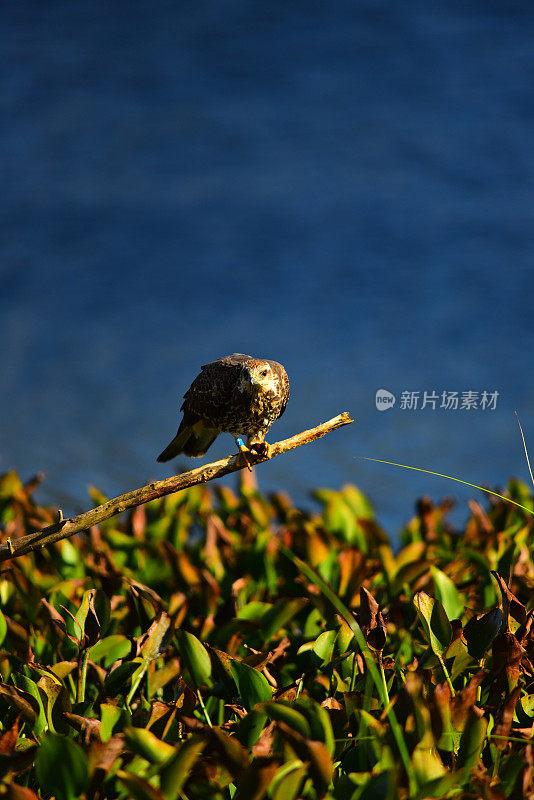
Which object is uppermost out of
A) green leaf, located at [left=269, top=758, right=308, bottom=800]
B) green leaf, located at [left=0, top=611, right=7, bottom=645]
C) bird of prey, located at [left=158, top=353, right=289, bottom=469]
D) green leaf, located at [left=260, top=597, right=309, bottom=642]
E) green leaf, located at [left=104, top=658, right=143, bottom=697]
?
bird of prey, located at [left=158, top=353, right=289, bottom=469]

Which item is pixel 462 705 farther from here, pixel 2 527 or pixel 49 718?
pixel 2 527

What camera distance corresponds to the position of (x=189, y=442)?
3.77m

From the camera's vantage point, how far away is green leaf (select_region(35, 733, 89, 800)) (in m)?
1.87

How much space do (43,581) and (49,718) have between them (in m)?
1.61

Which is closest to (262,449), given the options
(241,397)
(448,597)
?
(241,397)

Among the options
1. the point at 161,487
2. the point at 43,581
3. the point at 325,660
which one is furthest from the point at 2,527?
the point at 325,660

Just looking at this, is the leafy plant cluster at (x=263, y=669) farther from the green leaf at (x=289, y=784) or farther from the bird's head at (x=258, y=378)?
the bird's head at (x=258, y=378)

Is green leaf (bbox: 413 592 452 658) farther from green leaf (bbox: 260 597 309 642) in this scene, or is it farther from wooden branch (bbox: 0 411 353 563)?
wooden branch (bbox: 0 411 353 563)

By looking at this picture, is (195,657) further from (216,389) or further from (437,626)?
(216,389)

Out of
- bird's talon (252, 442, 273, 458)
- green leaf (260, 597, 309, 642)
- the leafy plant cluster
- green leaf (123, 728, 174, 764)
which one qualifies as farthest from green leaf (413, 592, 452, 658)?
green leaf (123, 728, 174, 764)

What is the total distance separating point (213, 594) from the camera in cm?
367

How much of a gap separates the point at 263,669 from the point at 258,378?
1.20 m

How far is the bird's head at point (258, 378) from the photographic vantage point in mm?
3064

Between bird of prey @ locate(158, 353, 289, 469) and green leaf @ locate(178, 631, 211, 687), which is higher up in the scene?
bird of prey @ locate(158, 353, 289, 469)
